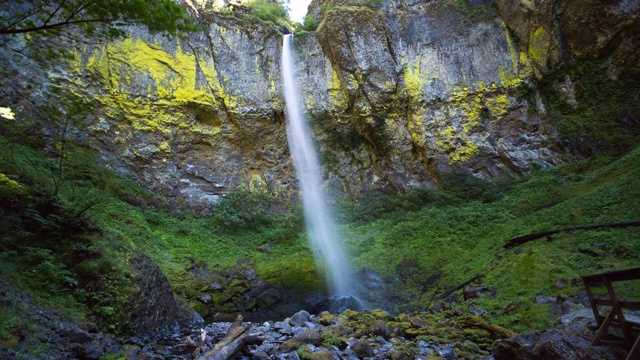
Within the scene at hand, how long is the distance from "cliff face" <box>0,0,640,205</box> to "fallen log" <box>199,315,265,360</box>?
1265cm

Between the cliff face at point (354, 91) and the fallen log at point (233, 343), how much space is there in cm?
1265

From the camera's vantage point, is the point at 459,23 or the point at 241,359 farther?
the point at 459,23

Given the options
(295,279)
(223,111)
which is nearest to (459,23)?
(223,111)

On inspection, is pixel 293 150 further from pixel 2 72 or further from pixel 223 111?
pixel 2 72

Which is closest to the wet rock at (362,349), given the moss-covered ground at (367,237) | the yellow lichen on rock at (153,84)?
the moss-covered ground at (367,237)

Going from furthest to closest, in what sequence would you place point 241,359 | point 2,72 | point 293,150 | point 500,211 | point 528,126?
point 293,150
point 528,126
point 2,72
point 500,211
point 241,359

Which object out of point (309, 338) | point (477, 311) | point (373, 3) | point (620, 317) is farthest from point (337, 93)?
point (620, 317)

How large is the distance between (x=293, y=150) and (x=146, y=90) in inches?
324

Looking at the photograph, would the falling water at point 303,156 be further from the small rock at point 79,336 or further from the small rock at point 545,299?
the small rock at point 79,336

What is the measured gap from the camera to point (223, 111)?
1766cm

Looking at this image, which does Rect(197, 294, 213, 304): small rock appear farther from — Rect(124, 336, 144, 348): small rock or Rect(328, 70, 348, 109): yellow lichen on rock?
Rect(328, 70, 348, 109): yellow lichen on rock

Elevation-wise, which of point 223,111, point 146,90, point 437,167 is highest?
point 146,90

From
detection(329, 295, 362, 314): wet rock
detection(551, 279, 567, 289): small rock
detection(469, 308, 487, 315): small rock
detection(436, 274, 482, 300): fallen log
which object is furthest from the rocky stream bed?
detection(329, 295, 362, 314): wet rock

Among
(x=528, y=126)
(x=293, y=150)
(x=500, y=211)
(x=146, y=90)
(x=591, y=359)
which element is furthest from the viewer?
(x=293, y=150)
